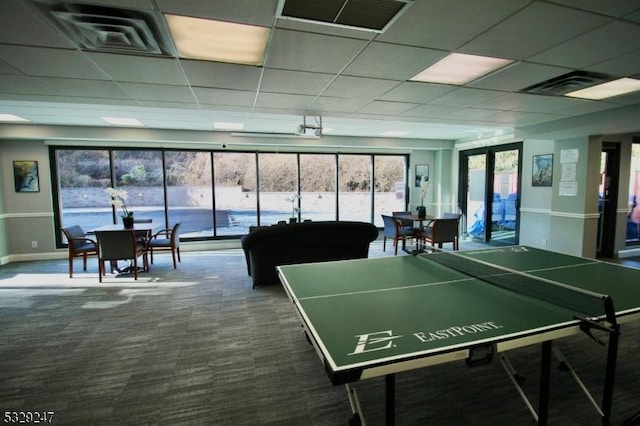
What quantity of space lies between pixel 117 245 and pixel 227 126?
9.75 ft

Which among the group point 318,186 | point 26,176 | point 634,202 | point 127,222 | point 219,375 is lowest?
point 219,375

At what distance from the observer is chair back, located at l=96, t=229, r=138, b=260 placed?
4672 millimetres

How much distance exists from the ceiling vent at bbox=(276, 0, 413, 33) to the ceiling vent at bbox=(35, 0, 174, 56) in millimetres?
923

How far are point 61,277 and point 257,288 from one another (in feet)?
11.0

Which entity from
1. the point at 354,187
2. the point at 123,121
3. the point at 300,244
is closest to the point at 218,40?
the point at 300,244

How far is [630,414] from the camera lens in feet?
Answer: 6.39

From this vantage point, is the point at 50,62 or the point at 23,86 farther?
the point at 23,86

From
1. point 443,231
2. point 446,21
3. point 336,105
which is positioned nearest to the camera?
point 446,21

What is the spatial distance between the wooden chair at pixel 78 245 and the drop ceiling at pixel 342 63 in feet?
6.37

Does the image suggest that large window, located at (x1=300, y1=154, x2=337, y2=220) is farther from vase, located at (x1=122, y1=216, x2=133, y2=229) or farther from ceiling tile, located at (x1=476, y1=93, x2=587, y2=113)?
ceiling tile, located at (x1=476, y1=93, x2=587, y2=113)

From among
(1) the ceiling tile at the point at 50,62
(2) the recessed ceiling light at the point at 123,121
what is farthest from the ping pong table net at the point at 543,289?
(2) the recessed ceiling light at the point at 123,121

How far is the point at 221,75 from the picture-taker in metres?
3.05

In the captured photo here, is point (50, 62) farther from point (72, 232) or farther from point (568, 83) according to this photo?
point (568, 83)

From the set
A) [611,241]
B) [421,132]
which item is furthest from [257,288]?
[611,241]
